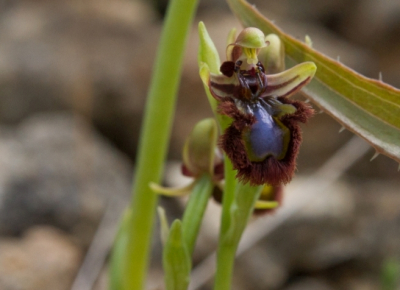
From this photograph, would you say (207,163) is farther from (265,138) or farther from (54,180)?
(54,180)

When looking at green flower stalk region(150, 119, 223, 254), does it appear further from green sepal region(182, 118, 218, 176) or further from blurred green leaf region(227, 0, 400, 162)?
blurred green leaf region(227, 0, 400, 162)

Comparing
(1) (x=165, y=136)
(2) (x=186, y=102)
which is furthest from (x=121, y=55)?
(1) (x=165, y=136)

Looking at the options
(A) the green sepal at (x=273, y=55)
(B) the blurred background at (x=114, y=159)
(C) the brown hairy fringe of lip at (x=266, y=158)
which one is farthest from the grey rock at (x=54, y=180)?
(C) the brown hairy fringe of lip at (x=266, y=158)

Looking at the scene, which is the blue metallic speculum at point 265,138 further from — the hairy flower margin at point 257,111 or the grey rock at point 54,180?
the grey rock at point 54,180

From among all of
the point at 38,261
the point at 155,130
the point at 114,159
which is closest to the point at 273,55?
the point at 155,130

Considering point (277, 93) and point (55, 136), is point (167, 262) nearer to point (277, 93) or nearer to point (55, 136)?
point (277, 93)
